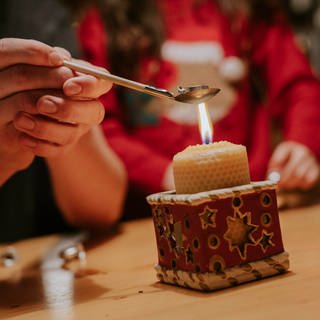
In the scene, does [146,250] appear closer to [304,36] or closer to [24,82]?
[24,82]

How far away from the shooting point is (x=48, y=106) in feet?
2.32

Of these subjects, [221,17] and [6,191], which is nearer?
[6,191]

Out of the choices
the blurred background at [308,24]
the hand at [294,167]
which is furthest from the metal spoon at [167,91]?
the blurred background at [308,24]

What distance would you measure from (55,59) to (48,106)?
0.19 feet

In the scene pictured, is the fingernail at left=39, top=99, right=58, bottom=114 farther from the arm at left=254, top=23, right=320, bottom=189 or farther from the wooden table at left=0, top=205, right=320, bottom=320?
the arm at left=254, top=23, right=320, bottom=189

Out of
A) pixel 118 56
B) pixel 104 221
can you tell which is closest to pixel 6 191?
Result: pixel 104 221

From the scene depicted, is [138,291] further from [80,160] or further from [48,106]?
[80,160]

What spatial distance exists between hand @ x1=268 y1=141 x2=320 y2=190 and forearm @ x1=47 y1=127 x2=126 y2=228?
394 mm

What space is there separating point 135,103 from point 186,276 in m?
1.06

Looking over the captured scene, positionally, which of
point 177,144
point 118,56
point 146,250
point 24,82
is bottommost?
point 146,250

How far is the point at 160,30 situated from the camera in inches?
66.1

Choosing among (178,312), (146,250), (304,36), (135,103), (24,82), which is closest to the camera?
(178,312)

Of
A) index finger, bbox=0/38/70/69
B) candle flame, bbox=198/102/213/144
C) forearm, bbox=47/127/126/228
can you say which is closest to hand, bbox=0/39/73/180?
index finger, bbox=0/38/70/69

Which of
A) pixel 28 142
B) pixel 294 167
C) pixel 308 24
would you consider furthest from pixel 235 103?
pixel 28 142
